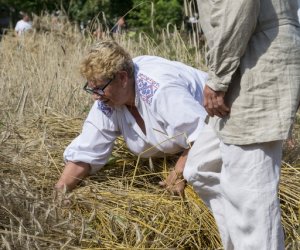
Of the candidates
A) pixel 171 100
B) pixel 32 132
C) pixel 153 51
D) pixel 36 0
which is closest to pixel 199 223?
pixel 171 100

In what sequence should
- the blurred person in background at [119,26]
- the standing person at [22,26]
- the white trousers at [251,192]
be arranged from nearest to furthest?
the white trousers at [251,192] < the blurred person in background at [119,26] < the standing person at [22,26]

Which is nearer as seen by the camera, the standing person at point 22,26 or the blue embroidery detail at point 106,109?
the blue embroidery detail at point 106,109

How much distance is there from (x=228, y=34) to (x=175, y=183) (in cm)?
108

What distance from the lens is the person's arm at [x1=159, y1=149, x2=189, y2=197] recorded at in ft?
9.65

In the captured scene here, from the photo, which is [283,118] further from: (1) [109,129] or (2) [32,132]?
(2) [32,132]

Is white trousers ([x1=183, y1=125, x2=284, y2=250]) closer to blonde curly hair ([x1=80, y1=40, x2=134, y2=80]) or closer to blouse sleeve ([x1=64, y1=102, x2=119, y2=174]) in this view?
Answer: blonde curly hair ([x1=80, y1=40, x2=134, y2=80])

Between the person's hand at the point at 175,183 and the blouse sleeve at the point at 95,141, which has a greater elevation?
the blouse sleeve at the point at 95,141

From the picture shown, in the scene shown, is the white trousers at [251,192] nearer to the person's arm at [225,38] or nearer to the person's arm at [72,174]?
the person's arm at [225,38]

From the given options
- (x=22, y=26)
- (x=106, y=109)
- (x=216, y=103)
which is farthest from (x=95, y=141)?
(x=22, y=26)

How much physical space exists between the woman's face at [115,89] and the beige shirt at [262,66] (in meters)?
0.94

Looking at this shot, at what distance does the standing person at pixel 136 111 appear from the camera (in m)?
2.91

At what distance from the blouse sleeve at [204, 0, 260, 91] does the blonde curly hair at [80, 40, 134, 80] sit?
0.91m

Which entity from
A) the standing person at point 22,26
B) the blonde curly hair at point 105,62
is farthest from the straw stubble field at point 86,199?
the standing person at point 22,26

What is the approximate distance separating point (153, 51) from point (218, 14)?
134 inches
